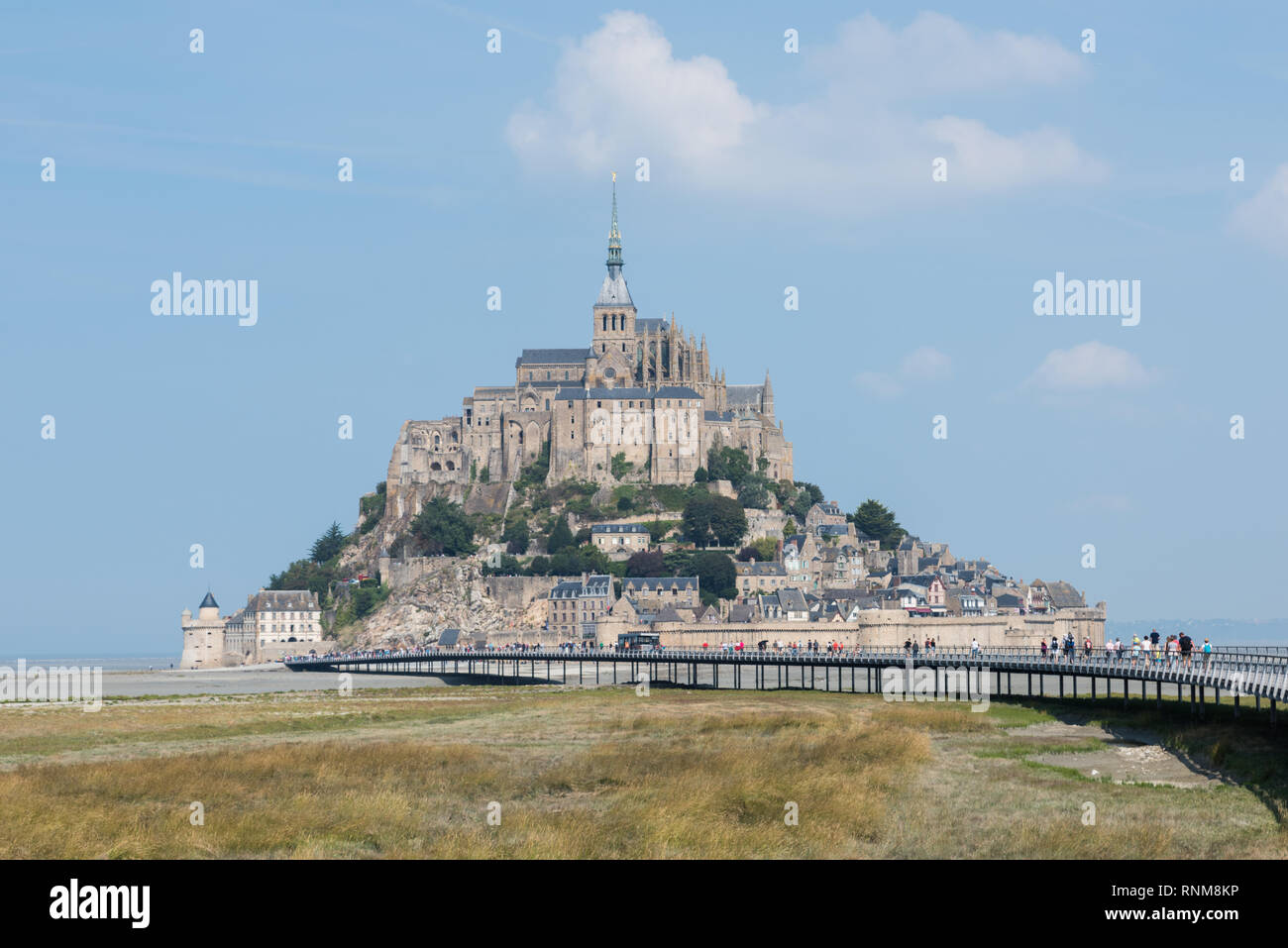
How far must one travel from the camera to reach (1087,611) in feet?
538

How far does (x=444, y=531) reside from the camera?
178m

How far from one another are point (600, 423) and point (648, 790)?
484 feet

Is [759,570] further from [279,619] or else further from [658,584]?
[279,619]

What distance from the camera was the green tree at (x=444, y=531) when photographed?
582 ft

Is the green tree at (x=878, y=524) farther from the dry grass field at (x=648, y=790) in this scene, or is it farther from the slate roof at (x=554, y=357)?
the dry grass field at (x=648, y=790)

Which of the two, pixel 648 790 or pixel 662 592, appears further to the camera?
pixel 662 592

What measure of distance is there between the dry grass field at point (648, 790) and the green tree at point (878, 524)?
12542cm

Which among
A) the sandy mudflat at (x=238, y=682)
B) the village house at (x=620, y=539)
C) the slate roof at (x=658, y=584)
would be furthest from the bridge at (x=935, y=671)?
the village house at (x=620, y=539)

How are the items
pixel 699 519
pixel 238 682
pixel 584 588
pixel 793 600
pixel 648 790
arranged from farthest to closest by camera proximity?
pixel 699 519
pixel 584 588
pixel 793 600
pixel 238 682
pixel 648 790

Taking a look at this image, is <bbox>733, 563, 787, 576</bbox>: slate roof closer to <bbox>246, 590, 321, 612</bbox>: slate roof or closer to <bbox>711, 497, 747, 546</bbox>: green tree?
<bbox>711, 497, 747, 546</bbox>: green tree

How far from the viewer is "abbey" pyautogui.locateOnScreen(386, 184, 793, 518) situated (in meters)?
182

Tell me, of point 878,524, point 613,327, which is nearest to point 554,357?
point 613,327
